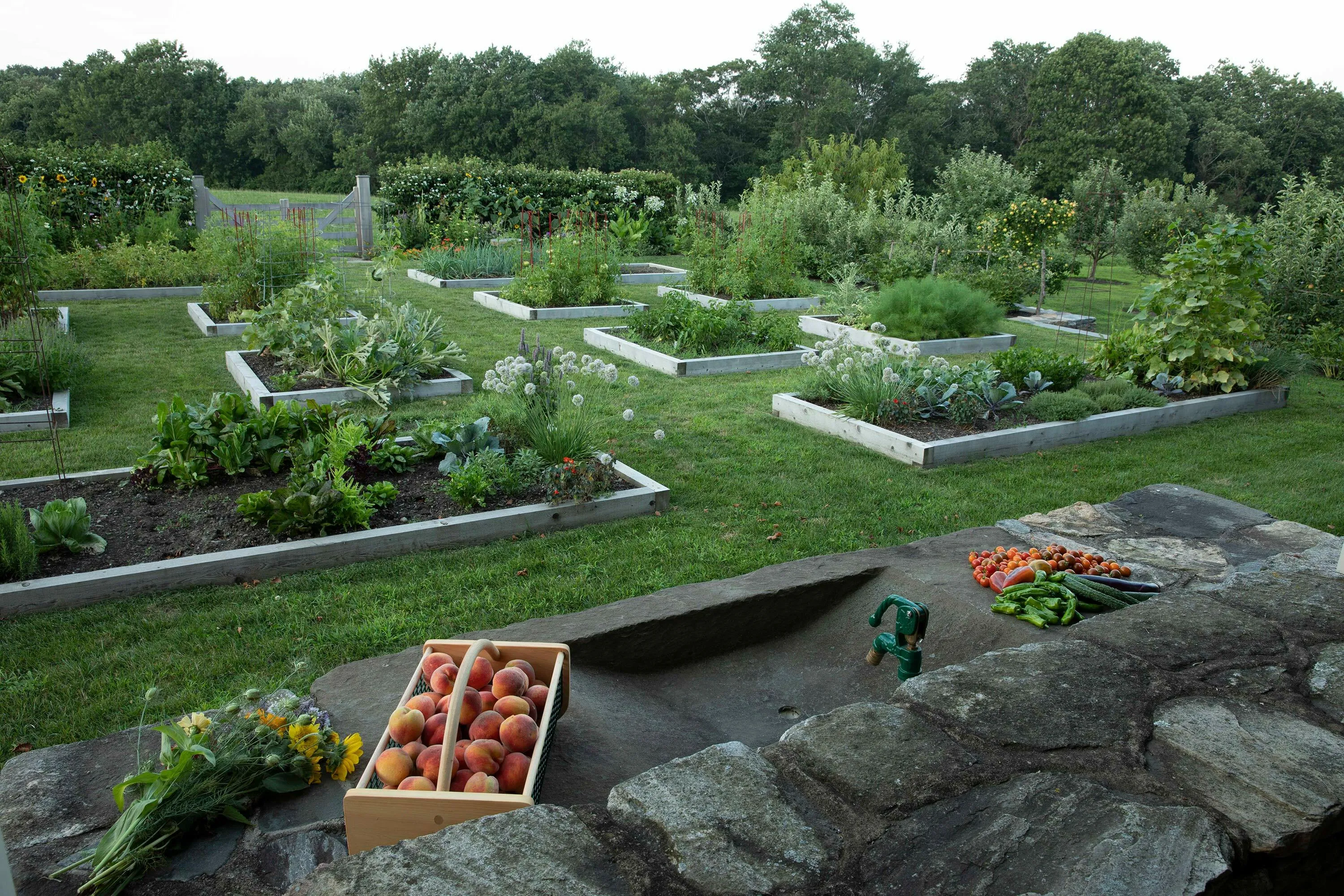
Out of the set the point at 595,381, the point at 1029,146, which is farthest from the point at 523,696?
the point at 1029,146

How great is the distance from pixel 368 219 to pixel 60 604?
42.9ft

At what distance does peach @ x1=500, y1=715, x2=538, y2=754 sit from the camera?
6.98ft

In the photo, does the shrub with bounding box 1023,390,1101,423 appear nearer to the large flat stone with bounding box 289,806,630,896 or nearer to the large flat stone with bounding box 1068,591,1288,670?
the large flat stone with bounding box 1068,591,1288,670

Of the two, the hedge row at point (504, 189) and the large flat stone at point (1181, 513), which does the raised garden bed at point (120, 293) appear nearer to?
the hedge row at point (504, 189)

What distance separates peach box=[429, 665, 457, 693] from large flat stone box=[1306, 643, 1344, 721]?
7.46 ft

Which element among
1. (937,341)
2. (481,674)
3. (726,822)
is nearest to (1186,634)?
(726,822)

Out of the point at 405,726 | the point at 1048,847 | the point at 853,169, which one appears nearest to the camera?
the point at 1048,847

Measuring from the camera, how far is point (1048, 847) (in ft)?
5.47

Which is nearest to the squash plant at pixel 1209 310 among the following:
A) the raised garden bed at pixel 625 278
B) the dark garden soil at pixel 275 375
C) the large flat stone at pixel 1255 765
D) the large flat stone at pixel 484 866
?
the large flat stone at pixel 1255 765

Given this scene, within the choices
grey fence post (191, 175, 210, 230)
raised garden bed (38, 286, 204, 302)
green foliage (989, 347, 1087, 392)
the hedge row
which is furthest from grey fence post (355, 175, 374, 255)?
green foliage (989, 347, 1087, 392)

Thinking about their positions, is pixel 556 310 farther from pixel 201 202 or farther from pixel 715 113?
pixel 715 113

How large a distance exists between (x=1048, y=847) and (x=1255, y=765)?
0.63 metres

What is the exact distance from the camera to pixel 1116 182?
731 inches

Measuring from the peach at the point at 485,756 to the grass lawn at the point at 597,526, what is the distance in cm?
69
